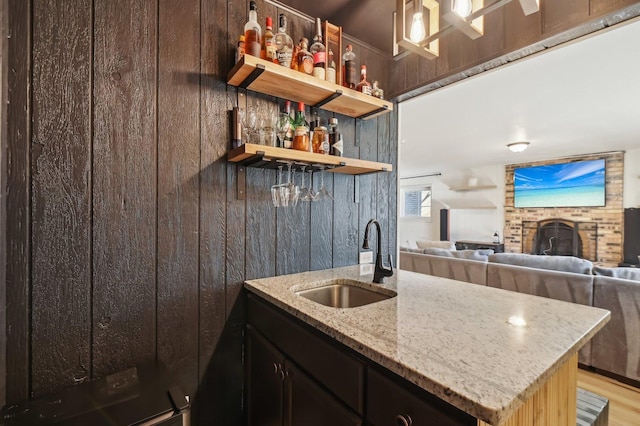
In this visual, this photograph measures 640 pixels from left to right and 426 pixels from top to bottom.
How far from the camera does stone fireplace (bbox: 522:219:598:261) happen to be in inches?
214

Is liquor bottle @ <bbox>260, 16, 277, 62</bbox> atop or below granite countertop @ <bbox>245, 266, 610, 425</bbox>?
atop

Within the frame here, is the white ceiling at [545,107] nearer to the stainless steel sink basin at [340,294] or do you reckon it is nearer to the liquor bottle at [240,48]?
the liquor bottle at [240,48]

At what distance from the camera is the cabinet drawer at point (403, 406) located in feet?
2.08

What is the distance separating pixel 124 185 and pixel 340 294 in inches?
44.2

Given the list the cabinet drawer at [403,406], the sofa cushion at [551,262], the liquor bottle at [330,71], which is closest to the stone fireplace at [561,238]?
the sofa cushion at [551,262]

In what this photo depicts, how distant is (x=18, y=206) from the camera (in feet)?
3.34

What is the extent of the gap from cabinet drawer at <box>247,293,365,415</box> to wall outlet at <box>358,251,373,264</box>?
0.70 meters

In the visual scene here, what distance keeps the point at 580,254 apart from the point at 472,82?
5.00 m

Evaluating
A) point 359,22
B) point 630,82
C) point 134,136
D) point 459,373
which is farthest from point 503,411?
point 630,82

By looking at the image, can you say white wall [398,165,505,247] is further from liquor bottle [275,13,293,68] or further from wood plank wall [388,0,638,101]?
liquor bottle [275,13,293,68]

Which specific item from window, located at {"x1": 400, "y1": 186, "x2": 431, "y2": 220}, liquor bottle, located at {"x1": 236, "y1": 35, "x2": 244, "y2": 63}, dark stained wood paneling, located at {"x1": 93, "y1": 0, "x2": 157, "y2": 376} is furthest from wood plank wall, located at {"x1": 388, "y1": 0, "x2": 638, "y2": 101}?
window, located at {"x1": 400, "y1": 186, "x2": 431, "y2": 220}

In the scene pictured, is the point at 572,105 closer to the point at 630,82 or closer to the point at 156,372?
the point at 630,82

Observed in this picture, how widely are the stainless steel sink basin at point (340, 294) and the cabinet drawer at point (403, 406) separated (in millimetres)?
692

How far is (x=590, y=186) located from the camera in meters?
5.36
